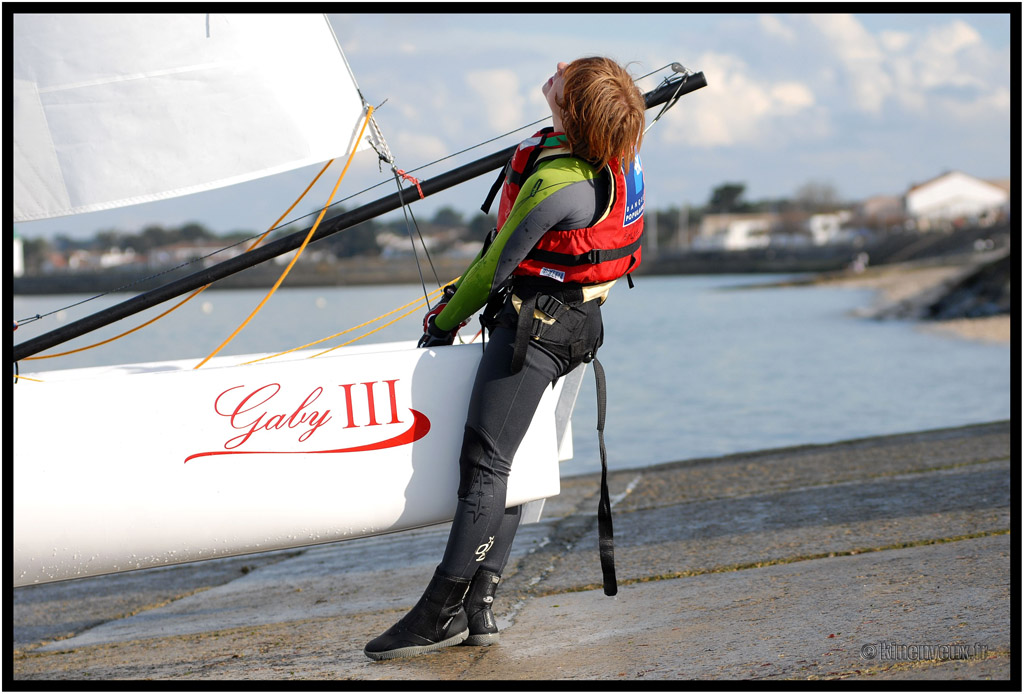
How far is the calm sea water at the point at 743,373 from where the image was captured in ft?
35.0

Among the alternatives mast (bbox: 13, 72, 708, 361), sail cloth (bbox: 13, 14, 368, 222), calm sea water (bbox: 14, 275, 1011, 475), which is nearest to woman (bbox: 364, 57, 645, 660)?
mast (bbox: 13, 72, 708, 361)

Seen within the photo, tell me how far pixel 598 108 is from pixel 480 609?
1.39m

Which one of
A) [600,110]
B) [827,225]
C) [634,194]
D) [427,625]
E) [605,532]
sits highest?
[827,225]

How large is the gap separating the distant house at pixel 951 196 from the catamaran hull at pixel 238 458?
354 feet

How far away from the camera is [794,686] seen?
221cm

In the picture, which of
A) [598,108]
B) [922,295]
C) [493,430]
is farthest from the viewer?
[922,295]

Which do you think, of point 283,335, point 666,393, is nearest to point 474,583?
point 666,393

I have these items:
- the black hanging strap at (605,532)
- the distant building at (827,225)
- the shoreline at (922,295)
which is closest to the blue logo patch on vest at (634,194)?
the black hanging strap at (605,532)

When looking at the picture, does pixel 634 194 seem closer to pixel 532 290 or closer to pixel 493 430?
pixel 532 290

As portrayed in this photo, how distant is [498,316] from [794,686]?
3.80ft

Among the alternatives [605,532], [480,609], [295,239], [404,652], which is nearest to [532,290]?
[605,532]

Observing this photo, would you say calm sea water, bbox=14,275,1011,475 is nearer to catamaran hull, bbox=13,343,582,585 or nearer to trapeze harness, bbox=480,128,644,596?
catamaran hull, bbox=13,343,582,585

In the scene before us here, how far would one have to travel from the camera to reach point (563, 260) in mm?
2523

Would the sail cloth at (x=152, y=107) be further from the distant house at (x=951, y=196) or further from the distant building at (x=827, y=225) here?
the distant building at (x=827, y=225)
